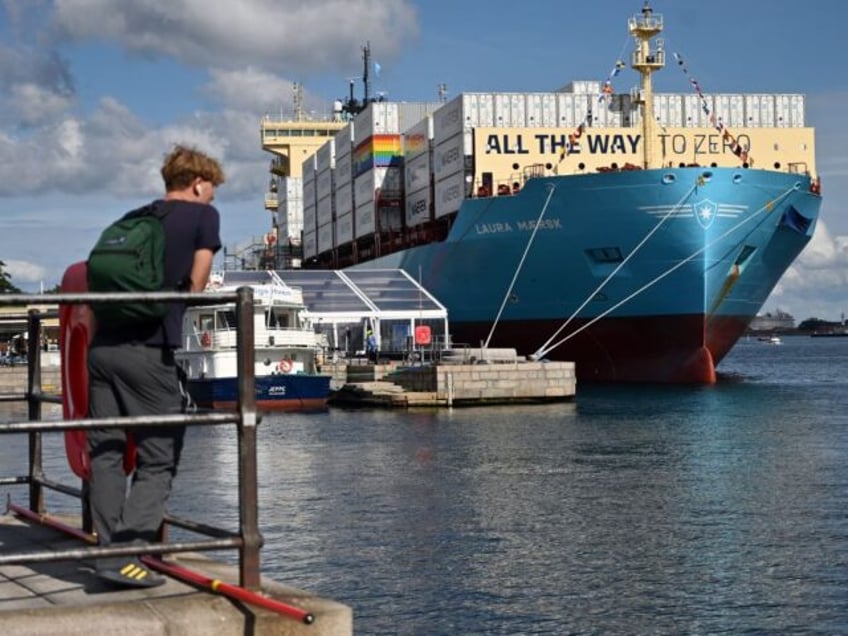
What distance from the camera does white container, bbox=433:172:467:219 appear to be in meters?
50.9

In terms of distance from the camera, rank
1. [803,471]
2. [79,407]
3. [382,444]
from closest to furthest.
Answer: [79,407], [803,471], [382,444]

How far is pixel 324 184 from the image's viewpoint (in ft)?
246

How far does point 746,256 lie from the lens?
44.0 metres

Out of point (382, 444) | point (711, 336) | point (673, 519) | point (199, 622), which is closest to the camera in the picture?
point (199, 622)

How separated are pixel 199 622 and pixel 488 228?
43835mm

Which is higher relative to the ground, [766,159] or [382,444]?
[766,159]

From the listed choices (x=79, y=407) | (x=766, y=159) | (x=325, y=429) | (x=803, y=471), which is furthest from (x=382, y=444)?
(x=766, y=159)

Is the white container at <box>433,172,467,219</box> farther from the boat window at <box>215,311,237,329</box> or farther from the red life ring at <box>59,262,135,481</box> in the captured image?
the red life ring at <box>59,262,135,481</box>

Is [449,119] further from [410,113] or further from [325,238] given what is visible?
[325,238]

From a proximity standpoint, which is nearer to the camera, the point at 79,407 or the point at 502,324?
the point at 79,407

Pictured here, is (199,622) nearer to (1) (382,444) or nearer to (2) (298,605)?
(2) (298,605)

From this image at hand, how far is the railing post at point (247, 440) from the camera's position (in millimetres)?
4453

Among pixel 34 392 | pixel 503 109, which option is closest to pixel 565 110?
pixel 503 109

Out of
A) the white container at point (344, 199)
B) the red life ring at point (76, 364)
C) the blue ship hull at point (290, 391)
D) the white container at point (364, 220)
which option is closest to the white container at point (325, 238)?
the white container at point (344, 199)
